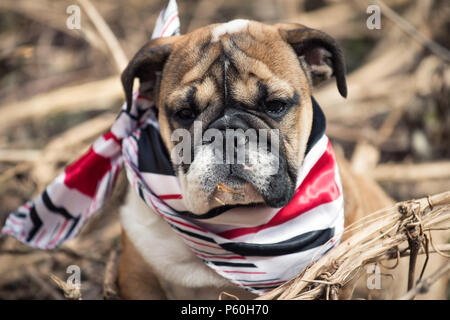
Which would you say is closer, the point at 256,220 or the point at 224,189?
the point at 224,189

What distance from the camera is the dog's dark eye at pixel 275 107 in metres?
2.17

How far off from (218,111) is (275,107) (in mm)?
272

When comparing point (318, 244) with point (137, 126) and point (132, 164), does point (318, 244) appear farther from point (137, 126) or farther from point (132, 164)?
point (137, 126)

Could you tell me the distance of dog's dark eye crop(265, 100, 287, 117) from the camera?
2170mm

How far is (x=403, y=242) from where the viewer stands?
190cm

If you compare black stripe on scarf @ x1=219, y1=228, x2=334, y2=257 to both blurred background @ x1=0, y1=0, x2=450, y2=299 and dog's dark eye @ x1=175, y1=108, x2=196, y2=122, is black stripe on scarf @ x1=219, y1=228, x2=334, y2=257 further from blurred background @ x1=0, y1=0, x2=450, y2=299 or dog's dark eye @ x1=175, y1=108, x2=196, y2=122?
blurred background @ x1=0, y1=0, x2=450, y2=299

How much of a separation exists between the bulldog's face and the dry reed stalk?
346 millimetres

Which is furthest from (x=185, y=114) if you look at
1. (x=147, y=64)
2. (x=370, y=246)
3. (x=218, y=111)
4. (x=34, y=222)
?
(x=34, y=222)

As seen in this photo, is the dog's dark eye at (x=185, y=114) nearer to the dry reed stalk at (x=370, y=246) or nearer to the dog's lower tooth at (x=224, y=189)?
the dog's lower tooth at (x=224, y=189)

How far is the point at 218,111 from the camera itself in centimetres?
211

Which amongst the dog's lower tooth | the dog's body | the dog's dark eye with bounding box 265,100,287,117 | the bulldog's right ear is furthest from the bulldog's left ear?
the dog's lower tooth

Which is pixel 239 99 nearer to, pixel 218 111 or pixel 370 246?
pixel 218 111

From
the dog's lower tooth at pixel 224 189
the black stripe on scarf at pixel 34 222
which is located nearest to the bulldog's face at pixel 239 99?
the dog's lower tooth at pixel 224 189

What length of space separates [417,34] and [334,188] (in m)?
2.21
